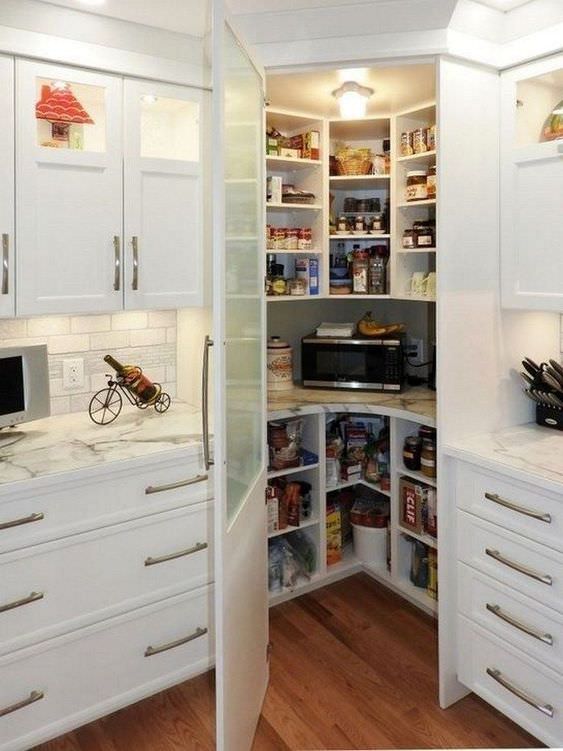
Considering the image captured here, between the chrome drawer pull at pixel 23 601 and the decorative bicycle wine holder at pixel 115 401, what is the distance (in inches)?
27.2

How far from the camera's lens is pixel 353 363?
9.71ft

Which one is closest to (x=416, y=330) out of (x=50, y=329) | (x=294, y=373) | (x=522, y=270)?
(x=294, y=373)

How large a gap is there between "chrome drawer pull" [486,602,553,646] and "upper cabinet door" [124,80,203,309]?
155cm

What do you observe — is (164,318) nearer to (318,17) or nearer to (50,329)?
(50,329)

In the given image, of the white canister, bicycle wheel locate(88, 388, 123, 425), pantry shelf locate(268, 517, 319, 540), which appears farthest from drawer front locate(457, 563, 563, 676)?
bicycle wheel locate(88, 388, 123, 425)

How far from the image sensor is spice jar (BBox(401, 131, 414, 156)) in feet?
8.86

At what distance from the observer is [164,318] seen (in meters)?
2.71

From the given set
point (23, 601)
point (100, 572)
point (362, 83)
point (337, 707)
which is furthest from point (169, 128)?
point (337, 707)

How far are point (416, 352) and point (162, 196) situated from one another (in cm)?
151

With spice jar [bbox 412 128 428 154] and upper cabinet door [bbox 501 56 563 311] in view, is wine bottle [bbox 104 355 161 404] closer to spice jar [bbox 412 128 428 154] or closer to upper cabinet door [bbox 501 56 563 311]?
upper cabinet door [bbox 501 56 563 311]

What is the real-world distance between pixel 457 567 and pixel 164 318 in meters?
1.57

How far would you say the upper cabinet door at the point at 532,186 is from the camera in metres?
2.00

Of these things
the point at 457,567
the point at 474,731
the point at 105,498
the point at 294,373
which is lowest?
the point at 474,731

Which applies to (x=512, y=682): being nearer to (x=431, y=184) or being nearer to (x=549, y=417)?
(x=549, y=417)
